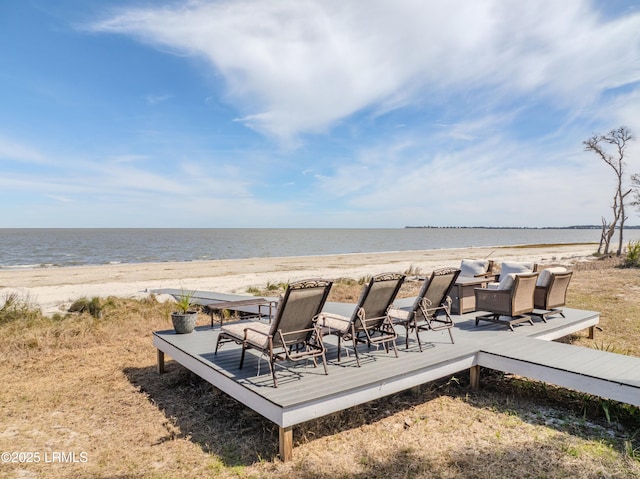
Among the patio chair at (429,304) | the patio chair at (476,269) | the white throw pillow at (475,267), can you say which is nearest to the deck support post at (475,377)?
the patio chair at (429,304)

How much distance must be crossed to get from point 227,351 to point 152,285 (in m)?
13.7

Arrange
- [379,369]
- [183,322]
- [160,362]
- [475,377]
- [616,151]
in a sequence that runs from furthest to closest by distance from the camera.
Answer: [616,151]
[183,322]
[160,362]
[475,377]
[379,369]

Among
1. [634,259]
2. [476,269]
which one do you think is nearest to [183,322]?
[476,269]

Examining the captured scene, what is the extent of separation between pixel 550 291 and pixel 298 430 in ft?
18.1

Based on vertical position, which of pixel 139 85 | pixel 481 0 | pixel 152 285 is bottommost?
pixel 152 285

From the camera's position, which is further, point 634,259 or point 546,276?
point 634,259

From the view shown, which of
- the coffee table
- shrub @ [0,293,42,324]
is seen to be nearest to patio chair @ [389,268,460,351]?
the coffee table

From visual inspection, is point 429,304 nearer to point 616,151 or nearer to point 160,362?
point 160,362

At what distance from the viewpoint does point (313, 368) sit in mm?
4652

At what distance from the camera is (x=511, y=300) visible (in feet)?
22.0

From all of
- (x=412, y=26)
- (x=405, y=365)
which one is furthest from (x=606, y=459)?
(x=412, y=26)

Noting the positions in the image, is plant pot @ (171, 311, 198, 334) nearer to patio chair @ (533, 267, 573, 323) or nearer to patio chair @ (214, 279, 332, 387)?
patio chair @ (214, 279, 332, 387)

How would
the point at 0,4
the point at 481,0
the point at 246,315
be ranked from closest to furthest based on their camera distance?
the point at 246,315
the point at 481,0
the point at 0,4

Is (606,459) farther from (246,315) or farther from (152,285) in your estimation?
(152,285)
